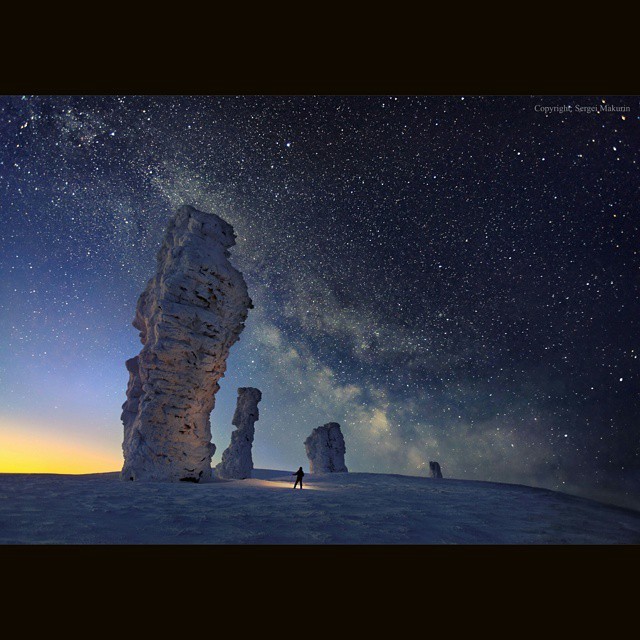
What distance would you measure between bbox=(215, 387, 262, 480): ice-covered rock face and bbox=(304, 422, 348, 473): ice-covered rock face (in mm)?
7817

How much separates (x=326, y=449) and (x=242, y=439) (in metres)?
9.56

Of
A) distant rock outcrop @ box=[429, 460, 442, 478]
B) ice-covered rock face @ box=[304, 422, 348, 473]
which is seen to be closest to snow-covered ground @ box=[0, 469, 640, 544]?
ice-covered rock face @ box=[304, 422, 348, 473]

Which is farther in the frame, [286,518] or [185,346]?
[185,346]

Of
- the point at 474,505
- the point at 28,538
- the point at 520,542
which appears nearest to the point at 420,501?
the point at 474,505

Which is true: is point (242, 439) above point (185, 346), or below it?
below

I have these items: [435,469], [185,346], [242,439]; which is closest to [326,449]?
[242,439]

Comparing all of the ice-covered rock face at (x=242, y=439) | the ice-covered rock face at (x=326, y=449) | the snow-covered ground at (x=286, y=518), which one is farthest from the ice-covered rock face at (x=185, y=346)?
the ice-covered rock face at (x=326, y=449)

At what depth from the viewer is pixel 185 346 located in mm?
14492

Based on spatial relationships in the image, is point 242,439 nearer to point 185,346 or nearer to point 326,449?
point 326,449

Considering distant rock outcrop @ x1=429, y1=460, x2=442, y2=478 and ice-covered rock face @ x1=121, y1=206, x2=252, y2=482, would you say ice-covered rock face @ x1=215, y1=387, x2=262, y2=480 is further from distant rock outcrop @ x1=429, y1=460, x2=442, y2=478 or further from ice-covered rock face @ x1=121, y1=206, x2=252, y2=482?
distant rock outcrop @ x1=429, y1=460, x2=442, y2=478

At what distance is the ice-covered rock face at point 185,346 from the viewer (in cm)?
1364

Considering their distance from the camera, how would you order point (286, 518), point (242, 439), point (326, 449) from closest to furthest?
point (286, 518) < point (242, 439) < point (326, 449)

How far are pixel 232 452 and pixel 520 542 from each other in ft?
73.4

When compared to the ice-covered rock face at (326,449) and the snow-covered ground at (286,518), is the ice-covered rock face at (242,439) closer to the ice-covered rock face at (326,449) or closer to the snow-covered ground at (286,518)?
the ice-covered rock face at (326,449)
